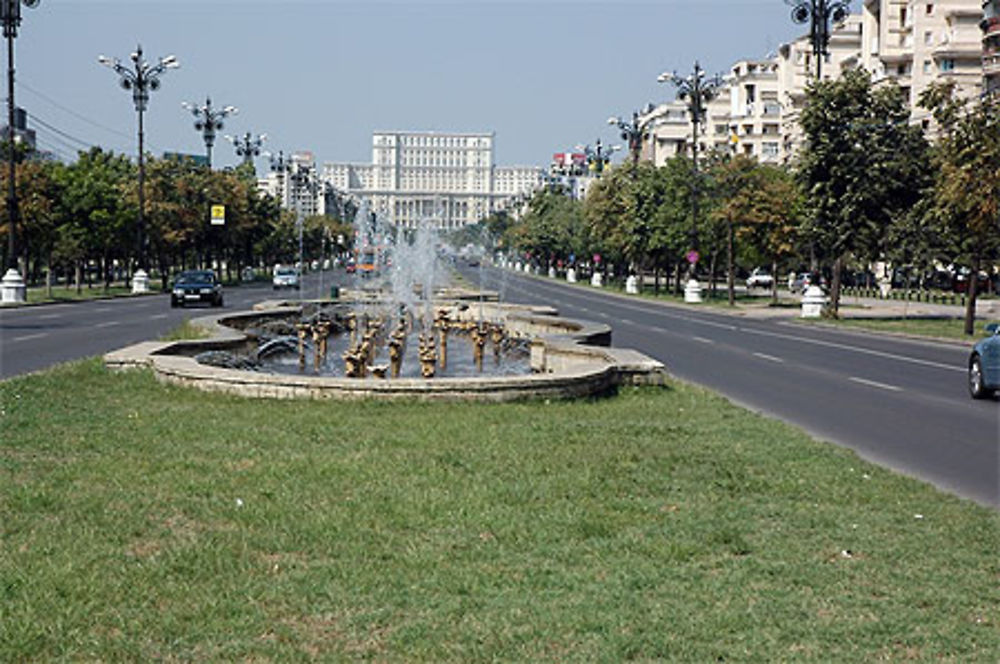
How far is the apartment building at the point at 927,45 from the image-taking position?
83.9m

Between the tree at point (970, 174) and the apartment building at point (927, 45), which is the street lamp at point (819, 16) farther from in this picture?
the apartment building at point (927, 45)

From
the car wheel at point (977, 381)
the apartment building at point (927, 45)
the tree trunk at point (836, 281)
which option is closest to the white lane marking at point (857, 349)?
the car wheel at point (977, 381)

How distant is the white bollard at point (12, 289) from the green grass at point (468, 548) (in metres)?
36.4

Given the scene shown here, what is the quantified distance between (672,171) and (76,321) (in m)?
47.2

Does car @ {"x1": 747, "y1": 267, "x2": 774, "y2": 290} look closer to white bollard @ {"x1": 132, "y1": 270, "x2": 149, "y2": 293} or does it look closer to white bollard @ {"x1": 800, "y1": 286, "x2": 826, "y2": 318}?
white bollard @ {"x1": 800, "y1": 286, "x2": 826, "y2": 318}

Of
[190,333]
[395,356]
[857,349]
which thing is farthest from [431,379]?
[857,349]

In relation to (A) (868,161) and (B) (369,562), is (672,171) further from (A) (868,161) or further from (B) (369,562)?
(B) (369,562)

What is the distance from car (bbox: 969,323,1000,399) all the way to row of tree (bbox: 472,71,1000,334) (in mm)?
16842

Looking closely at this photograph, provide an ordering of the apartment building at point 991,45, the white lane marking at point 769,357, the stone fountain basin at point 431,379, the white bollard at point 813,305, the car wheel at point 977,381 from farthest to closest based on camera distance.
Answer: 1. the apartment building at point 991,45
2. the white bollard at point 813,305
3. the white lane marking at point 769,357
4. the car wheel at point 977,381
5. the stone fountain basin at point 431,379

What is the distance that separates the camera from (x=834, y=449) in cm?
1203

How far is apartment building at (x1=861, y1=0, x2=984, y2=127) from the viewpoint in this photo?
83.9 meters

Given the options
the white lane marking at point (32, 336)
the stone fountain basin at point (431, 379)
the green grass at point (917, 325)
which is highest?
the stone fountain basin at point (431, 379)

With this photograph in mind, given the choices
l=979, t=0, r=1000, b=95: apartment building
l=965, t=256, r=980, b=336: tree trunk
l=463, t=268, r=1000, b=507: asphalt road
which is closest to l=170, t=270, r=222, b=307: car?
l=463, t=268, r=1000, b=507: asphalt road

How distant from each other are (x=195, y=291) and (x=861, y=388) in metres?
31.7
